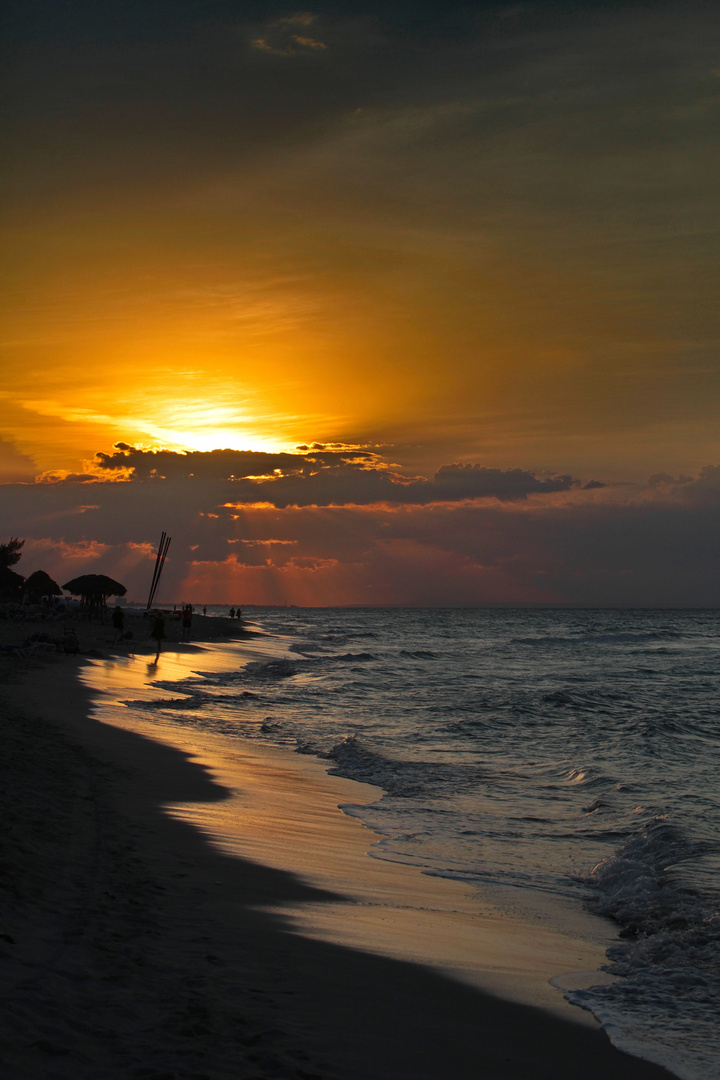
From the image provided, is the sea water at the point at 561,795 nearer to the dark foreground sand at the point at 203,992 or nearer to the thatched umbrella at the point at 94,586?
the dark foreground sand at the point at 203,992

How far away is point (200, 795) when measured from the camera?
9.49 metres

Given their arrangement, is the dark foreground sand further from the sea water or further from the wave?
the sea water

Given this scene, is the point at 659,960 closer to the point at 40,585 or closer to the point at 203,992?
the point at 203,992

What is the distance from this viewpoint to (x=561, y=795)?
11.2 m

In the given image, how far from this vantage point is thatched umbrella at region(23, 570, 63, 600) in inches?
3029

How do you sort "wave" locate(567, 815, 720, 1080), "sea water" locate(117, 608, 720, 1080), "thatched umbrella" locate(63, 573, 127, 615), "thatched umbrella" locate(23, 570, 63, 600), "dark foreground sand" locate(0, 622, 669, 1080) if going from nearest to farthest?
"dark foreground sand" locate(0, 622, 669, 1080) < "wave" locate(567, 815, 720, 1080) < "sea water" locate(117, 608, 720, 1080) < "thatched umbrella" locate(63, 573, 127, 615) < "thatched umbrella" locate(23, 570, 63, 600)

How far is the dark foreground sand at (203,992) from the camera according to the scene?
3.40m

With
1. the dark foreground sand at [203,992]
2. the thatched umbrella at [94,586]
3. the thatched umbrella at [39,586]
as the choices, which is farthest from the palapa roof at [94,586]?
the dark foreground sand at [203,992]

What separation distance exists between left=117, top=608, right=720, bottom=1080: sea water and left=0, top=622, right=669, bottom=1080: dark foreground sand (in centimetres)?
90

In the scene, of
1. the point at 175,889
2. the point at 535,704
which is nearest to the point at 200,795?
the point at 175,889

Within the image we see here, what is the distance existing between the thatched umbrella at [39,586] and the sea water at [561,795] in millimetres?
56160

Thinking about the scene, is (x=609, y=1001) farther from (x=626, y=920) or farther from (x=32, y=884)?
(x=32, y=884)

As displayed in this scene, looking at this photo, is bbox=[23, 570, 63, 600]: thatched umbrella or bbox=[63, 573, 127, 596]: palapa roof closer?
bbox=[63, 573, 127, 596]: palapa roof

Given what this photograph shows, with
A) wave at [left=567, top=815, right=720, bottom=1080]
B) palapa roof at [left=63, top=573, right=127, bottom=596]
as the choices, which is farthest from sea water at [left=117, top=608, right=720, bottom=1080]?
palapa roof at [left=63, top=573, right=127, bottom=596]
